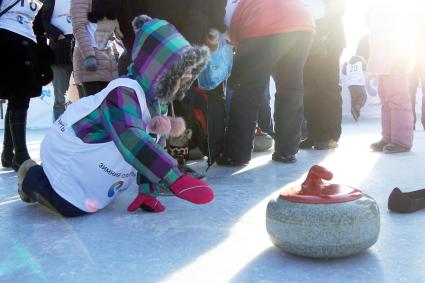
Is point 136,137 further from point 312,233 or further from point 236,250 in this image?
point 312,233

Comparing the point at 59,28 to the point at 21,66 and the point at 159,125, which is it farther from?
the point at 159,125

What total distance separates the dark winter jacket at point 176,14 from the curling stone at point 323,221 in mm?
1152

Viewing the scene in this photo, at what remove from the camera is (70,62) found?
295cm

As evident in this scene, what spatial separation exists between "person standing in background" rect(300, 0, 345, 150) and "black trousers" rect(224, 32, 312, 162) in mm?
597

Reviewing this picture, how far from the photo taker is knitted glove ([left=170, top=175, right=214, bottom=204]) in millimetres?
1102

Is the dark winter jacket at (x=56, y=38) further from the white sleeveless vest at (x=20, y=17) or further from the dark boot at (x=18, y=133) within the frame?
the dark boot at (x=18, y=133)

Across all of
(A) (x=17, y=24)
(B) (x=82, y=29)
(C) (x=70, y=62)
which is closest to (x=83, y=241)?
(B) (x=82, y=29)

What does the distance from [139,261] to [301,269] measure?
0.36 m

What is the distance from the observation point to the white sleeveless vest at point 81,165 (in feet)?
4.58

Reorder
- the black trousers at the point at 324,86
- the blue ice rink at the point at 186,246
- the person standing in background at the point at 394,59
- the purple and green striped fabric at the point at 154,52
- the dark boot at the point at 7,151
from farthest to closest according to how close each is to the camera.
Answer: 1. the black trousers at the point at 324,86
2. the person standing in background at the point at 394,59
3. the dark boot at the point at 7,151
4. the purple and green striped fabric at the point at 154,52
5. the blue ice rink at the point at 186,246

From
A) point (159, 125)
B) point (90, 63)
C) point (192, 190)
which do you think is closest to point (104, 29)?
point (90, 63)

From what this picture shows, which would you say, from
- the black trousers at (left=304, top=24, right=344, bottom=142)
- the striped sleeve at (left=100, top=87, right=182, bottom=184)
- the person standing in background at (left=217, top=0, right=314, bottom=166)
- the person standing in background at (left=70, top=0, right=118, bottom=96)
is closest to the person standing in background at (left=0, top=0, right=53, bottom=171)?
the person standing in background at (left=70, top=0, right=118, bottom=96)

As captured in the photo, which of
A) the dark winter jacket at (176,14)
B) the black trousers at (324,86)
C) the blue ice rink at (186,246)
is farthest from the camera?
the black trousers at (324,86)

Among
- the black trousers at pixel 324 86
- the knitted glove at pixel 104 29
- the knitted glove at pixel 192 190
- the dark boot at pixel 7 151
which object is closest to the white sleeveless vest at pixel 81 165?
the knitted glove at pixel 192 190
